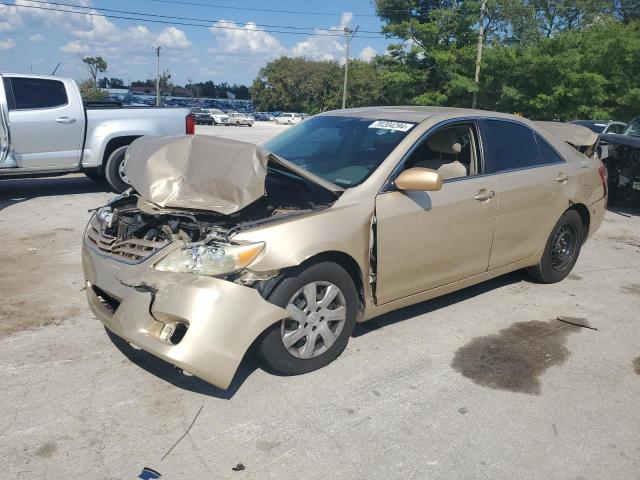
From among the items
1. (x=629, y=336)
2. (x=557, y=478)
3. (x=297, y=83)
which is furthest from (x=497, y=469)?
(x=297, y=83)

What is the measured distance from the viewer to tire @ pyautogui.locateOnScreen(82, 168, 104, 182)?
9.73 metres

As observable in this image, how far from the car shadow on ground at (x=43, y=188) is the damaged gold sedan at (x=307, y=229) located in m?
5.86

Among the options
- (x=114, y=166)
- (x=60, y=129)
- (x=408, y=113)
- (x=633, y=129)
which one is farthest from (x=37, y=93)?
(x=633, y=129)

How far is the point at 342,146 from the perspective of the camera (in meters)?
4.53

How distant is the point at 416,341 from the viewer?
14.1 feet

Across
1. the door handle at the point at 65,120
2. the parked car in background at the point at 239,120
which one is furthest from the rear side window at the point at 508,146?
the parked car in background at the point at 239,120

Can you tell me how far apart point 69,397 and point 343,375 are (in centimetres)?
164

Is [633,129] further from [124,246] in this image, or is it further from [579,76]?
[579,76]

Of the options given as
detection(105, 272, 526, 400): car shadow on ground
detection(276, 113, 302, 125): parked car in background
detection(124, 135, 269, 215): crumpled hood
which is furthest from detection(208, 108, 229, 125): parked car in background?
detection(124, 135, 269, 215): crumpled hood

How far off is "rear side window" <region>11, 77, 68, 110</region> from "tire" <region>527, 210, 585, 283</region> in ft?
24.1

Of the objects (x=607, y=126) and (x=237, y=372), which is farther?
(x=607, y=126)

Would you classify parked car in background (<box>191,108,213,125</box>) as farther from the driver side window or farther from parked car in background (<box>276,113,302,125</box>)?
the driver side window

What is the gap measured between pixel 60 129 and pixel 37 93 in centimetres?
63

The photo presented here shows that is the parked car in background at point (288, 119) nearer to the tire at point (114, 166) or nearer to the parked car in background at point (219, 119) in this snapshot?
the parked car in background at point (219, 119)
